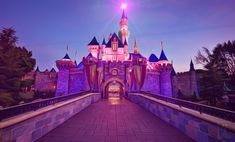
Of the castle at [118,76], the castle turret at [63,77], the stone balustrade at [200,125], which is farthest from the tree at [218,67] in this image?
the castle turret at [63,77]

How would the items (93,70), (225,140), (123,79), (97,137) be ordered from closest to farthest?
Answer: 1. (225,140)
2. (97,137)
3. (93,70)
4. (123,79)

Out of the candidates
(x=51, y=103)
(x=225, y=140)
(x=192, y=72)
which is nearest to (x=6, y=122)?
(x=51, y=103)

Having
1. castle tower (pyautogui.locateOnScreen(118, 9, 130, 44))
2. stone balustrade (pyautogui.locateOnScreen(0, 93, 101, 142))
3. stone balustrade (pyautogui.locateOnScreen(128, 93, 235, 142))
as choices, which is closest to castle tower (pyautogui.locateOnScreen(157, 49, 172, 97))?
stone balustrade (pyautogui.locateOnScreen(128, 93, 235, 142))

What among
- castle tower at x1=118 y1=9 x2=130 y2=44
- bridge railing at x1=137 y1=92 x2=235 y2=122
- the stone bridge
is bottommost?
the stone bridge

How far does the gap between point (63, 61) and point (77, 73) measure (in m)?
3.77

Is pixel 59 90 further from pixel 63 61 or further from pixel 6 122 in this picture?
pixel 6 122

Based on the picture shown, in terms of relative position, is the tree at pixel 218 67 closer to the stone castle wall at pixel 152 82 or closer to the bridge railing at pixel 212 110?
the stone castle wall at pixel 152 82

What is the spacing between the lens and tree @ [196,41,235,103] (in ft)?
54.0

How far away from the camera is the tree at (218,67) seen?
16.5 metres

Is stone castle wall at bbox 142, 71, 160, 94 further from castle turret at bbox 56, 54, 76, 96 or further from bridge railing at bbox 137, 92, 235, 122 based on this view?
bridge railing at bbox 137, 92, 235, 122

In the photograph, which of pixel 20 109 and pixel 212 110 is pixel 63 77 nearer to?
pixel 20 109

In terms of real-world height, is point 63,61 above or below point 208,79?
above

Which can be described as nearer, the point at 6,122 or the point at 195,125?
the point at 6,122

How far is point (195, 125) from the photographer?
Result: 3408mm
